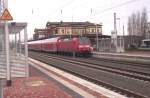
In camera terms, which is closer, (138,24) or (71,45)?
(71,45)

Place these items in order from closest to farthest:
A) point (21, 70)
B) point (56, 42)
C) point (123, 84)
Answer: point (123, 84) < point (21, 70) < point (56, 42)

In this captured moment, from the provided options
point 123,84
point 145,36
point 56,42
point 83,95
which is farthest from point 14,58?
point 145,36

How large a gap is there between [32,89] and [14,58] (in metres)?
8.11

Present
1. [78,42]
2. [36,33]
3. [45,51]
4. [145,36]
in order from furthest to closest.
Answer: [36,33], [145,36], [45,51], [78,42]

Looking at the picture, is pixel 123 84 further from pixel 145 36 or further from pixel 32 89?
pixel 145 36

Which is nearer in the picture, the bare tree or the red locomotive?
the red locomotive

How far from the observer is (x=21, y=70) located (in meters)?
21.8

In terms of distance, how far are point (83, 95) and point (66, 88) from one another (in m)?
2.58

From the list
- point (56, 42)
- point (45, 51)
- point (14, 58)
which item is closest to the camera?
point (14, 58)

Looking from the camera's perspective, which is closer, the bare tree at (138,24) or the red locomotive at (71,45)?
the red locomotive at (71,45)

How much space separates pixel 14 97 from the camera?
13.6m

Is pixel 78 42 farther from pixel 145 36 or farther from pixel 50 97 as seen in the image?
pixel 145 36

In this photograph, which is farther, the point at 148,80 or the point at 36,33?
the point at 36,33

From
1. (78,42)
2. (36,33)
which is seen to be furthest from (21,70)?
(36,33)
